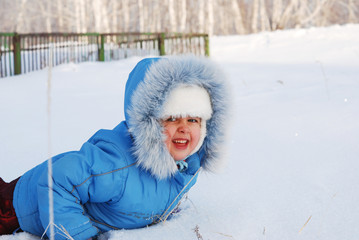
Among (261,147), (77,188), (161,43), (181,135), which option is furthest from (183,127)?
(161,43)

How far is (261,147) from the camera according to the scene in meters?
3.27

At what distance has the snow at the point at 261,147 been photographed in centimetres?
200

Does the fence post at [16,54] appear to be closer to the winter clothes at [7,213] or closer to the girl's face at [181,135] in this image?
the winter clothes at [7,213]

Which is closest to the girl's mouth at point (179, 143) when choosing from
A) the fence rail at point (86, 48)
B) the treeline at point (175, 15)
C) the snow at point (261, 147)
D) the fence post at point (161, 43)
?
the snow at point (261, 147)

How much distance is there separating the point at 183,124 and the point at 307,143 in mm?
1585

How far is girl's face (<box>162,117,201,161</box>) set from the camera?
6.40ft

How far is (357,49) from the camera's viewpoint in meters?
8.98

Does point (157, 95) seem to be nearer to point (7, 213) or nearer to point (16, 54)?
point (7, 213)

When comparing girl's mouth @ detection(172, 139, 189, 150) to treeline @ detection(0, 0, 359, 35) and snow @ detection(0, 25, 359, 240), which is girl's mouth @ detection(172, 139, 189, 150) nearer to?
snow @ detection(0, 25, 359, 240)

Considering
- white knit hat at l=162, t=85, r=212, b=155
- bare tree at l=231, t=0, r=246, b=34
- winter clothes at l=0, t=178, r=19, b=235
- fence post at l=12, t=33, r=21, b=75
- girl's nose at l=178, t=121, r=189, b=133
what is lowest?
winter clothes at l=0, t=178, r=19, b=235

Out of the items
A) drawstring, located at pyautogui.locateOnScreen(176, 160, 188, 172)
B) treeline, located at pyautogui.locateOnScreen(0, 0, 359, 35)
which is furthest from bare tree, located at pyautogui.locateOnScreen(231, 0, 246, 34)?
drawstring, located at pyautogui.locateOnScreen(176, 160, 188, 172)

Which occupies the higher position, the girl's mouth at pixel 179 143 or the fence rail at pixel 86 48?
the fence rail at pixel 86 48

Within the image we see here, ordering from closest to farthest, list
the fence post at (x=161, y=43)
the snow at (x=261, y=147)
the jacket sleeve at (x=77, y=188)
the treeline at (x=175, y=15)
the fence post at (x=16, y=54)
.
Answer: the jacket sleeve at (x=77, y=188) < the snow at (x=261, y=147) < the fence post at (x=16, y=54) < the fence post at (x=161, y=43) < the treeline at (x=175, y=15)

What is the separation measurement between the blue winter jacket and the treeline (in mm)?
22449
